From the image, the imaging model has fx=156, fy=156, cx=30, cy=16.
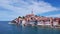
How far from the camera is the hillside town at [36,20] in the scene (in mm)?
2885

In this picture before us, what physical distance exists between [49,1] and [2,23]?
95cm

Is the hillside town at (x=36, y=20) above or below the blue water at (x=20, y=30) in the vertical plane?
above

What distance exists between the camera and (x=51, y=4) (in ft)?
9.48

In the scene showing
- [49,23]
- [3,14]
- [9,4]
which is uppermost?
[9,4]

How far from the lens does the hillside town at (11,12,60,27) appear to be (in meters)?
2.88

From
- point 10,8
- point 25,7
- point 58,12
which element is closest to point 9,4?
point 10,8

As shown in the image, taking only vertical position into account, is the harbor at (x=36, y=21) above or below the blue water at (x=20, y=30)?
above

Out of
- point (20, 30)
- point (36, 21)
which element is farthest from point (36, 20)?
point (20, 30)

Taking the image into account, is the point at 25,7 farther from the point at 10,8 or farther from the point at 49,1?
the point at 49,1

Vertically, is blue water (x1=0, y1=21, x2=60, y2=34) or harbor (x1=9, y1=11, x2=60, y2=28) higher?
harbor (x1=9, y1=11, x2=60, y2=28)

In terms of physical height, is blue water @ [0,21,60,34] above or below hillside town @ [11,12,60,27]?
below

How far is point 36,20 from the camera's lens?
2.95m

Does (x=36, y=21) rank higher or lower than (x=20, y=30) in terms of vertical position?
higher

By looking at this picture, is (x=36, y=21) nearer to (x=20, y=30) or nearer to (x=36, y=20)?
(x=36, y=20)
